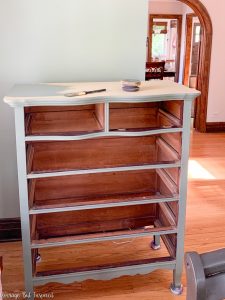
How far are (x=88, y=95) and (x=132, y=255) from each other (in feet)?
4.09

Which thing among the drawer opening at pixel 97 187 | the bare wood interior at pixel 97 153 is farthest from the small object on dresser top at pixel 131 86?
the drawer opening at pixel 97 187

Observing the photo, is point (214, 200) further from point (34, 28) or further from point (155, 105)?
point (34, 28)

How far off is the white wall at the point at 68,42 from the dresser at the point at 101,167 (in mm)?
251

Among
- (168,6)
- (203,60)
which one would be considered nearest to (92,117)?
(203,60)

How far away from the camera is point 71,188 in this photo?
2.35 m

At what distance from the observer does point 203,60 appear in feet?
18.0

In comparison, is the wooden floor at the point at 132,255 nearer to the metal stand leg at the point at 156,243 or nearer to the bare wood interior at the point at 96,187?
the metal stand leg at the point at 156,243

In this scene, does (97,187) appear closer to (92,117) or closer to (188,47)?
(92,117)

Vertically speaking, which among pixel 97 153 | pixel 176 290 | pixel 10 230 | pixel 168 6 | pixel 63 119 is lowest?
pixel 176 290

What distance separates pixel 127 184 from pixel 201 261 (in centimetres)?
A: 173

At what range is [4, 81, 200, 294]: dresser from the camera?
5.82ft

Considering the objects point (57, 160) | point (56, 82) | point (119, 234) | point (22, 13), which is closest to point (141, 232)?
point (119, 234)

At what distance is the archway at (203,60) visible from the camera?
532 cm

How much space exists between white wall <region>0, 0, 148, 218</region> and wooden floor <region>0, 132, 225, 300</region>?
0.81 metres
